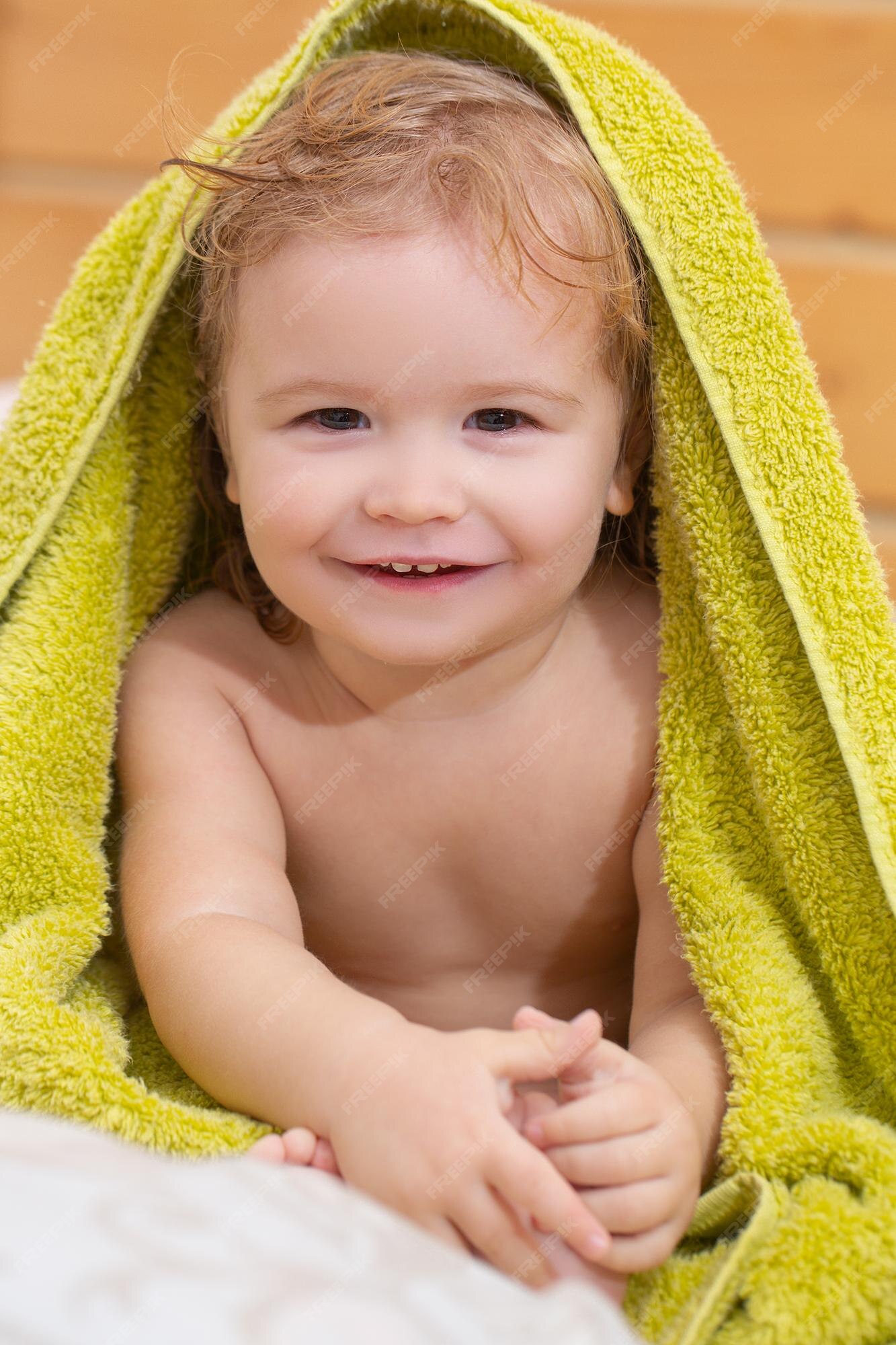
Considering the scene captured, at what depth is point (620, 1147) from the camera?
2.05 feet

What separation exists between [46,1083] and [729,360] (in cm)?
55

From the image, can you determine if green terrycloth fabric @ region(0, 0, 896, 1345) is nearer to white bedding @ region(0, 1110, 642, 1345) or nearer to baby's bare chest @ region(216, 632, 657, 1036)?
baby's bare chest @ region(216, 632, 657, 1036)

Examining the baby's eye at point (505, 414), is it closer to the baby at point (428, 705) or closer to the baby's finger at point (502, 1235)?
the baby at point (428, 705)

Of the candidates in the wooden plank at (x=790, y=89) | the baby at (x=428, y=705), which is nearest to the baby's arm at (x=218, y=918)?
the baby at (x=428, y=705)

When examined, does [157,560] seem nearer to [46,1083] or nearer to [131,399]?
[131,399]

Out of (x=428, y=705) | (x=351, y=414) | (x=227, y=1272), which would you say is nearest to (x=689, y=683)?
(x=428, y=705)

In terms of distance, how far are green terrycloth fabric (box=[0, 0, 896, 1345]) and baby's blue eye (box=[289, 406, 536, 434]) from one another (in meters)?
0.11

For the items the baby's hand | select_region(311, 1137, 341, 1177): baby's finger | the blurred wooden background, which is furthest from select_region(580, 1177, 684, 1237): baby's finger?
the blurred wooden background

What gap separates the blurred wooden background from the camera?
141 centimetres

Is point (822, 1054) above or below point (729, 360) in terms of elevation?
below

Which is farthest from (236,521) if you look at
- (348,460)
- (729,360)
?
(729,360)

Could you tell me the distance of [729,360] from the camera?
810 millimetres

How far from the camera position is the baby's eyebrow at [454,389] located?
78 cm

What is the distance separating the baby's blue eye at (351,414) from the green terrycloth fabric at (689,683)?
106 millimetres
